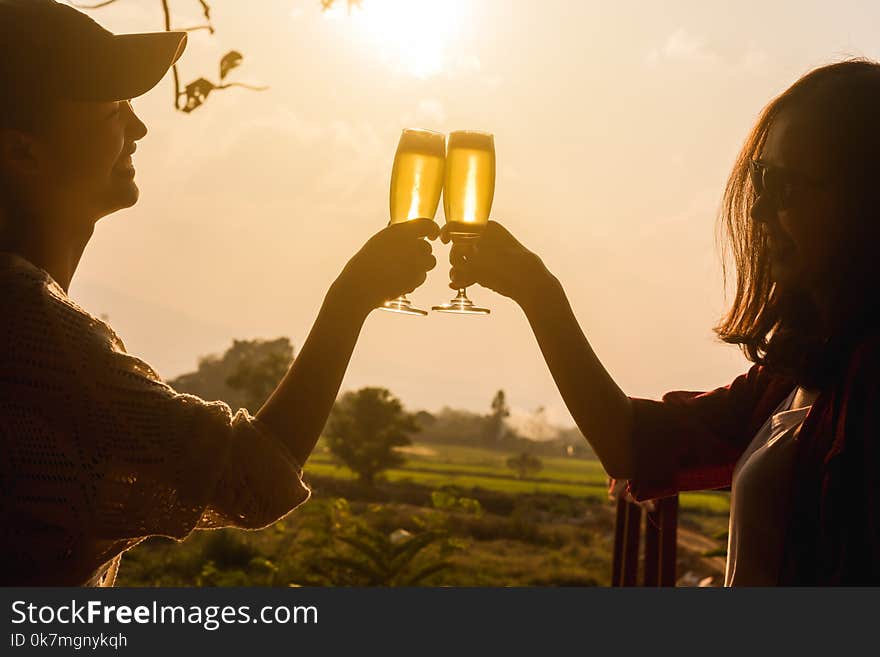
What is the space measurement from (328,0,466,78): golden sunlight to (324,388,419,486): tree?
21.0 ft

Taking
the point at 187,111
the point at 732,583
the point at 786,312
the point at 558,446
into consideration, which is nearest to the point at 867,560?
Answer: the point at 732,583

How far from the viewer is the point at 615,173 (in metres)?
4.38

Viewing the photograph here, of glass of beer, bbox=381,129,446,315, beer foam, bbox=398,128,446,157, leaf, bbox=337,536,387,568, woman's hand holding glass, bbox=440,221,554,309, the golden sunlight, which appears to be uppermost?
the golden sunlight

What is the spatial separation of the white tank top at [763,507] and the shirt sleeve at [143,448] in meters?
0.72

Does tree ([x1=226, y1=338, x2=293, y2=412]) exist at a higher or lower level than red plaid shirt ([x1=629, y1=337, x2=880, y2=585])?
higher

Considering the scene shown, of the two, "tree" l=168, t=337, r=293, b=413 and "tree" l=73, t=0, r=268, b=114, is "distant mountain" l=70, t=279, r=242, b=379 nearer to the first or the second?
"tree" l=168, t=337, r=293, b=413

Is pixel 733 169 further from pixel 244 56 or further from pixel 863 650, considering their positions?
pixel 244 56

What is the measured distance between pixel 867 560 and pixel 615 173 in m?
3.52

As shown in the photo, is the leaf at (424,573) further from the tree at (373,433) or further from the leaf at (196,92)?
the leaf at (196,92)

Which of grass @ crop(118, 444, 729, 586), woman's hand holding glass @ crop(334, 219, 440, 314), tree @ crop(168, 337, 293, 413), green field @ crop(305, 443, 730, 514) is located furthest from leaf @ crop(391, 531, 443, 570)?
woman's hand holding glass @ crop(334, 219, 440, 314)

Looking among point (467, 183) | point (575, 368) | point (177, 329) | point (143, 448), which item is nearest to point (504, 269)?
point (575, 368)

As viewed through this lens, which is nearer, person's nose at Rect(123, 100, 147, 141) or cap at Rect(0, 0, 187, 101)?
cap at Rect(0, 0, 187, 101)

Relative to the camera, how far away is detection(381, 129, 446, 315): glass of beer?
6.52ft

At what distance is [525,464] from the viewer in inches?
339
